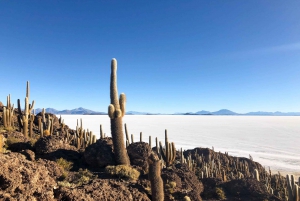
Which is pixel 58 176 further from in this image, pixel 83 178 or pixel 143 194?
pixel 143 194

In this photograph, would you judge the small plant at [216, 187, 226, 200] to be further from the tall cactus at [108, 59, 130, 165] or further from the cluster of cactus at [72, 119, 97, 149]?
the cluster of cactus at [72, 119, 97, 149]

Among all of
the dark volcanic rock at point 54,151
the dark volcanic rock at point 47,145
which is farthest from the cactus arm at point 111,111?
the dark volcanic rock at point 47,145

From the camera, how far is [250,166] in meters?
17.5

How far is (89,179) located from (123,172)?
55.7 inches

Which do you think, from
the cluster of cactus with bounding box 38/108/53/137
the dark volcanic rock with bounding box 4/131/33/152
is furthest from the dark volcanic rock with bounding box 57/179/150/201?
the cluster of cactus with bounding box 38/108/53/137

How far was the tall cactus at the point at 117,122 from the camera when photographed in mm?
10508

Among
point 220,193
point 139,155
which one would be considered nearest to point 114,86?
point 139,155

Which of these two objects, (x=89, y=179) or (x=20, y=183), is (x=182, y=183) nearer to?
(x=89, y=179)

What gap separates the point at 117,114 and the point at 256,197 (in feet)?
23.0

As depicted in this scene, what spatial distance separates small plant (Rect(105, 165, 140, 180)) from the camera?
358 inches

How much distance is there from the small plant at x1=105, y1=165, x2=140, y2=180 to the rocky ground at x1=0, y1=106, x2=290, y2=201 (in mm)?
78

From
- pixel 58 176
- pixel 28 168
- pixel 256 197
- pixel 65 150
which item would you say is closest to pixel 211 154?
pixel 256 197

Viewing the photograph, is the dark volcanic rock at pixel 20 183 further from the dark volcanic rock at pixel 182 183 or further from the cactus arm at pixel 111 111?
the cactus arm at pixel 111 111

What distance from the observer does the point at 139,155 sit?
37.0 feet
